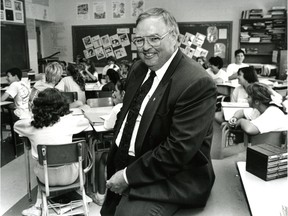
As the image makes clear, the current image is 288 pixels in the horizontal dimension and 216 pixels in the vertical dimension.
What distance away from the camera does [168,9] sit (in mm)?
8820

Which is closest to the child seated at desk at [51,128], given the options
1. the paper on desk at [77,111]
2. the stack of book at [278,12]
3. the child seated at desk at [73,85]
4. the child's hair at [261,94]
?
the paper on desk at [77,111]

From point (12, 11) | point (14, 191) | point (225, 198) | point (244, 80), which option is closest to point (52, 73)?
point (14, 191)

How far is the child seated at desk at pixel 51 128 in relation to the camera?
266cm

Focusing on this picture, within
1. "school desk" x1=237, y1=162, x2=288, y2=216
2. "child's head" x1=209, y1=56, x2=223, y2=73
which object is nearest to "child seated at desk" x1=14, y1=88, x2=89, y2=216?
"school desk" x1=237, y1=162, x2=288, y2=216

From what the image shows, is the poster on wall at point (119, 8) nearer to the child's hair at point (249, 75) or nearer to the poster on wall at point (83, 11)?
the poster on wall at point (83, 11)

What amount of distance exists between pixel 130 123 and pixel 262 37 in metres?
7.36

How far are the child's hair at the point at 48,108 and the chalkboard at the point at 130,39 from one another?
6363 mm

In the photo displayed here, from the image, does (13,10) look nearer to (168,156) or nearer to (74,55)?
(74,55)

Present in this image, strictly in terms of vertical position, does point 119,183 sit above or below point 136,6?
below

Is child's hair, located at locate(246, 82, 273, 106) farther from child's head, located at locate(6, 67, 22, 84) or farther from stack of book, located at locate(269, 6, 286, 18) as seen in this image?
stack of book, located at locate(269, 6, 286, 18)

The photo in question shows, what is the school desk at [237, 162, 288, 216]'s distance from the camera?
4.48 feet

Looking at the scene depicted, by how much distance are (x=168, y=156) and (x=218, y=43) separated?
301 inches

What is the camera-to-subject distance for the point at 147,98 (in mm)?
1634

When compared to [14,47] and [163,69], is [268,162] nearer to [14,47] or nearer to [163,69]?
[163,69]
